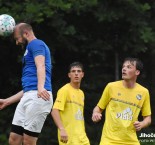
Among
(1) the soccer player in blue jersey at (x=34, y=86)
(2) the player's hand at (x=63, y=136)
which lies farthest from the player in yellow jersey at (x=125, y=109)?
(1) the soccer player in blue jersey at (x=34, y=86)

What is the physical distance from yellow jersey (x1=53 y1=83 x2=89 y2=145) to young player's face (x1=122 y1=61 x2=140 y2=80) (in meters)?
1.15

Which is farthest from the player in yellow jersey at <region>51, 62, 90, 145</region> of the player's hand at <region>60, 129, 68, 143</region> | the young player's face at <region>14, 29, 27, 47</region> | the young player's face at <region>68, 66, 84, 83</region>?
the young player's face at <region>14, 29, 27, 47</region>

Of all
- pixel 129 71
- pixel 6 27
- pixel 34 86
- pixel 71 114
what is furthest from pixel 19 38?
pixel 71 114

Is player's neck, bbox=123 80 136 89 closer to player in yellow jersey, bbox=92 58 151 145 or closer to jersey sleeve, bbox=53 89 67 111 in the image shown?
player in yellow jersey, bbox=92 58 151 145

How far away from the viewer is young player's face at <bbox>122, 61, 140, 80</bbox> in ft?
22.1

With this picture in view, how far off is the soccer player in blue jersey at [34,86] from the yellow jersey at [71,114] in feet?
4.29

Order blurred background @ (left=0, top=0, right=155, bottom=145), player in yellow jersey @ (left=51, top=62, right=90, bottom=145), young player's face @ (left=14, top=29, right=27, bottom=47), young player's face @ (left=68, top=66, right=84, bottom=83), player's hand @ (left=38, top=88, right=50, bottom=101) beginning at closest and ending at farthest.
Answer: player's hand @ (left=38, top=88, right=50, bottom=101), young player's face @ (left=14, top=29, right=27, bottom=47), player in yellow jersey @ (left=51, top=62, right=90, bottom=145), young player's face @ (left=68, top=66, right=84, bottom=83), blurred background @ (left=0, top=0, right=155, bottom=145)

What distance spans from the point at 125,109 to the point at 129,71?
0.46m

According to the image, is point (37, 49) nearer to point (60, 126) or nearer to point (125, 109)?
point (125, 109)

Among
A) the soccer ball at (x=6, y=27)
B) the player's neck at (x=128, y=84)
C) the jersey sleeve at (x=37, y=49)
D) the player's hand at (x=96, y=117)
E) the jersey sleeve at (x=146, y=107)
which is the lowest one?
the player's hand at (x=96, y=117)

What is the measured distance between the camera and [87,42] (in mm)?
13078

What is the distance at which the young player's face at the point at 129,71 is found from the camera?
6738 mm

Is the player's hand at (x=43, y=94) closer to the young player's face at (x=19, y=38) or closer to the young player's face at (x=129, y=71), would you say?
the young player's face at (x=19, y=38)

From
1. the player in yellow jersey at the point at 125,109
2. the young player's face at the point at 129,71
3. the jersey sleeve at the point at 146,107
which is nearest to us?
the player in yellow jersey at the point at 125,109
